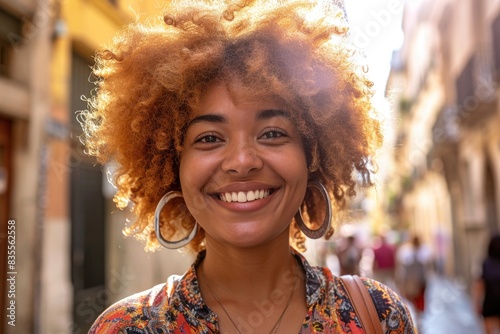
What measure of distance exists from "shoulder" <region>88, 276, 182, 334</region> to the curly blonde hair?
410mm

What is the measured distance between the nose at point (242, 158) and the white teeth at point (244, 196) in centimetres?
6

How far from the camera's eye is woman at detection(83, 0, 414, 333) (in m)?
1.99

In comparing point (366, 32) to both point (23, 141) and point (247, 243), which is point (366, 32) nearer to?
point (247, 243)

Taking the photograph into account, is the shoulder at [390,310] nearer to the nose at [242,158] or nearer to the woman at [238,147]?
the woman at [238,147]

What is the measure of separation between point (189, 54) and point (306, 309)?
876 mm

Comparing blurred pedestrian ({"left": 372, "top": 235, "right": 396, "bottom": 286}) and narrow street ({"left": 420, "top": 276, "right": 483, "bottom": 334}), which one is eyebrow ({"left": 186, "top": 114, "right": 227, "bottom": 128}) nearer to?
narrow street ({"left": 420, "top": 276, "right": 483, "bottom": 334})

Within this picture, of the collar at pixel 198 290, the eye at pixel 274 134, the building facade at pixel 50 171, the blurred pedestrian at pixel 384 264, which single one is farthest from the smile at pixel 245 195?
the blurred pedestrian at pixel 384 264

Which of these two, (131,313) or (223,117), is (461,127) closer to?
(223,117)

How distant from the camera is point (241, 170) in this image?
1.95 meters

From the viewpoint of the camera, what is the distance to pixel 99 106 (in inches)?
92.7

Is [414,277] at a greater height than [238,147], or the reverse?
[238,147]

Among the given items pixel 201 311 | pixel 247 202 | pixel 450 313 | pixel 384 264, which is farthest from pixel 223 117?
pixel 450 313

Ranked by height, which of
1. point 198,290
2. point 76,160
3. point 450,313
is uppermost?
point 76,160

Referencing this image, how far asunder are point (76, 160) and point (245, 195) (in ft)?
24.7
